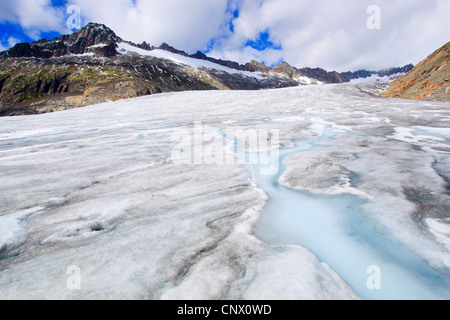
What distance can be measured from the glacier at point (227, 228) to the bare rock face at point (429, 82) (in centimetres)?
→ 2046

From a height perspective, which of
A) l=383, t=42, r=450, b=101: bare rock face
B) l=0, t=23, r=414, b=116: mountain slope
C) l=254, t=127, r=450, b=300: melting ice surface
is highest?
l=0, t=23, r=414, b=116: mountain slope

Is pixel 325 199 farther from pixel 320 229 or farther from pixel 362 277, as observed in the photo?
pixel 362 277

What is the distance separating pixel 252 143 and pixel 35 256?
540 centimetres

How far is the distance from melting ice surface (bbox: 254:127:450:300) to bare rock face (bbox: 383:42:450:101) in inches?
895

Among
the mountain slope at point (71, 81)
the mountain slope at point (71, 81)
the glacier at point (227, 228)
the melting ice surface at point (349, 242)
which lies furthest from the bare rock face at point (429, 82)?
the mountain slope at point (71, 81)

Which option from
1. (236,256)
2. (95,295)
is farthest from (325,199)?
(95,295)

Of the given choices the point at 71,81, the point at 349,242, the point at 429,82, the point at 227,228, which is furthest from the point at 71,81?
the point at 349,242

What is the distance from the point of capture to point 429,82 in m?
21.1

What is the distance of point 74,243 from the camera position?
7.54 ft

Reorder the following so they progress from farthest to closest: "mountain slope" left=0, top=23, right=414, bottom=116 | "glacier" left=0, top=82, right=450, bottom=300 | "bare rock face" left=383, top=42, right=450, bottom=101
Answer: "mountain slope" left=0, top=23, right=414, bottom=116 → "bare rock face" left=383, top=42, right=450, bottom=101 → "glacier" left=0, top=82, right=450, bottom=300

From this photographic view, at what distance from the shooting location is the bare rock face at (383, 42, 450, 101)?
1903cm

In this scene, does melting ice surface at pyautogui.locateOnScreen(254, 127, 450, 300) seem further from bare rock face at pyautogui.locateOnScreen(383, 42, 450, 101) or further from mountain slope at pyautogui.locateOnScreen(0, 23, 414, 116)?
mountain slope at pyautogui.locateOnScreen(0, 23, 414, 116)

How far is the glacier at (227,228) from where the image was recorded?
5.92 feet

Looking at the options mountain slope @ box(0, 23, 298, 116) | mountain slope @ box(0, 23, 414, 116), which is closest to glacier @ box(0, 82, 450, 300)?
mountain slope @ box(0, 23, 414, 116)
